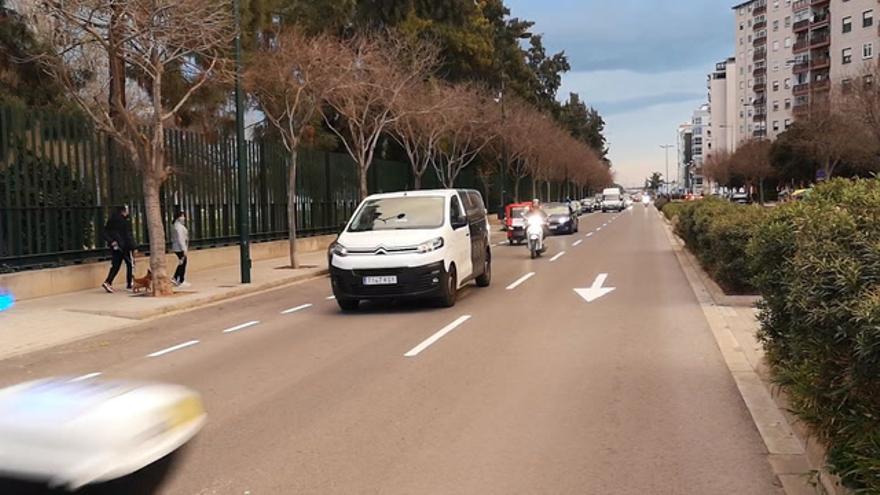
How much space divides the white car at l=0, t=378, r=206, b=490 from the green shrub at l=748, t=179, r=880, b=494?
10.1 ft

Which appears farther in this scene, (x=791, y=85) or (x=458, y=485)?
(x=791, y=85)

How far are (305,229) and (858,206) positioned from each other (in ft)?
80.9

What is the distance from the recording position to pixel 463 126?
1583 inches

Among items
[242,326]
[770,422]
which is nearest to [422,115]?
[242,326]

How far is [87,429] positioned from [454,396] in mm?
4838

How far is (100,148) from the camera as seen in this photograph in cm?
1808

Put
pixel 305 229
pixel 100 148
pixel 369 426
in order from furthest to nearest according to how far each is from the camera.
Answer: pixel 305 229 → pixel 100 148 → pixel 369 426

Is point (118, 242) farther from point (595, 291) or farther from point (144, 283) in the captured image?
point (595, 291)

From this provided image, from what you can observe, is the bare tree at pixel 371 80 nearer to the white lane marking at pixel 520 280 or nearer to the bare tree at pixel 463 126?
the bare tree at pixel 463 126

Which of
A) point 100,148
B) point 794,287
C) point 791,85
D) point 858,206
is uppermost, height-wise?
point 791,85

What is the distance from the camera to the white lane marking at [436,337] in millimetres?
9031

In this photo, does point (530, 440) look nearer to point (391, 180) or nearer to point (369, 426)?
point (369, 426)

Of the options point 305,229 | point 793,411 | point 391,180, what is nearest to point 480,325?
point 793,411

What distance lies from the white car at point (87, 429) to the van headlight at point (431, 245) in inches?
368
